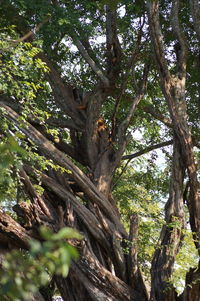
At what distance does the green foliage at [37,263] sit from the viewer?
52 cm

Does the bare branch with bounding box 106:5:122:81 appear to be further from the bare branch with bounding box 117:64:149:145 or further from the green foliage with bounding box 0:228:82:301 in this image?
the green foliage with bounding box 0:228:82:301

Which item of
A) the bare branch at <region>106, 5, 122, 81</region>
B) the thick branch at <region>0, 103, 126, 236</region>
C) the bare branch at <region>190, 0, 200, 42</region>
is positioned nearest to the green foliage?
the thick branch at <region>0, 103, 126, 236</region>

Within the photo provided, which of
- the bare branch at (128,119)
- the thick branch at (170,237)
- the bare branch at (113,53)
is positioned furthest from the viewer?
the bare branch at (113,53)

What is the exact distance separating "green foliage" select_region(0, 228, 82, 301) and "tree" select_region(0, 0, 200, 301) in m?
3.82

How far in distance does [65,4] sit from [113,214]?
3.17 meters

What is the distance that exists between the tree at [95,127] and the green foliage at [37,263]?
12.5ft

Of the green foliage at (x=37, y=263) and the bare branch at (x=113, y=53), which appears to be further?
the bare branch at (x=113, y=53)

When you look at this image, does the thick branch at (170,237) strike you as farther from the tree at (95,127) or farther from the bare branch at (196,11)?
the bare branch at (196,11)

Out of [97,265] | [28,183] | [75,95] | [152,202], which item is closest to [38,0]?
[75,95]

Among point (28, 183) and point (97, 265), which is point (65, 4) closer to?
point (28, 183)

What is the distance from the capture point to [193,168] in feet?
19.9

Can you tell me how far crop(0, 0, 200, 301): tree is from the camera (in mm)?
5520

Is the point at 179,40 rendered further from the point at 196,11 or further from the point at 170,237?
the point at 170,237

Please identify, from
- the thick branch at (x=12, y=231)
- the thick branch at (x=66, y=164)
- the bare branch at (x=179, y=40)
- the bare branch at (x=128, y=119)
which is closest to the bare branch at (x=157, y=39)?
the bare branch at (x=179, y=40)
